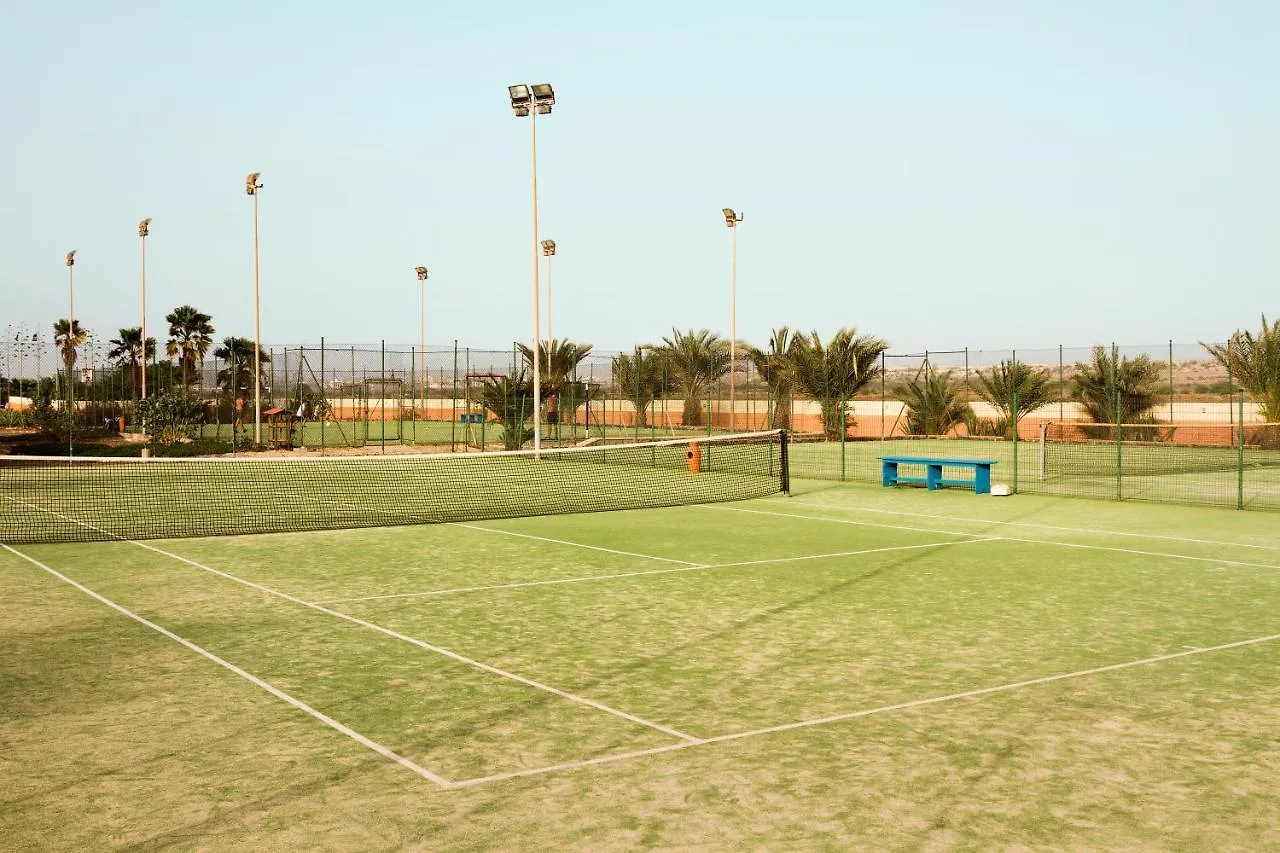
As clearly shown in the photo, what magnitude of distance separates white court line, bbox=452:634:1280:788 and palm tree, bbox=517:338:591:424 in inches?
1162

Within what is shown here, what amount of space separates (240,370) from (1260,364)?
1638 inches

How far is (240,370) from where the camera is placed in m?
54.4

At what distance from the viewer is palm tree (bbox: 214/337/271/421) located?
35656 millimetres

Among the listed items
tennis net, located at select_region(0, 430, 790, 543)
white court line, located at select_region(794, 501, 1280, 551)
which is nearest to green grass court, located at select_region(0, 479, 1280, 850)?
white court line, located at select_region(794, 501, 1280, 551)

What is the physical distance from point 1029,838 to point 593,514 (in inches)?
531

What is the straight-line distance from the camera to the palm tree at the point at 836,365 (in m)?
43.8

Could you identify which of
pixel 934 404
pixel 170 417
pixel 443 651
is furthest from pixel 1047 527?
pixel 170 417

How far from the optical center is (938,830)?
15.6ft

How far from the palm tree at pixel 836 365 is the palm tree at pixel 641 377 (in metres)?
5.39

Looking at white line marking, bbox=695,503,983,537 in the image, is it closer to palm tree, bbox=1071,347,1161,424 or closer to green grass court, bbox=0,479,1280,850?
green grass court, bbox=0,479,1280,850

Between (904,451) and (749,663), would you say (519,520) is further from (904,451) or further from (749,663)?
(904,451)

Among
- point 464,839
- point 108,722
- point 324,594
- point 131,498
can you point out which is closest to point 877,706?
point 464,839

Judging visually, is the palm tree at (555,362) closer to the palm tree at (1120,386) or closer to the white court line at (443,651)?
the palm tree at (1120,386)

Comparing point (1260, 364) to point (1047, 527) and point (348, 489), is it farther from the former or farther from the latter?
point (348, 489)
